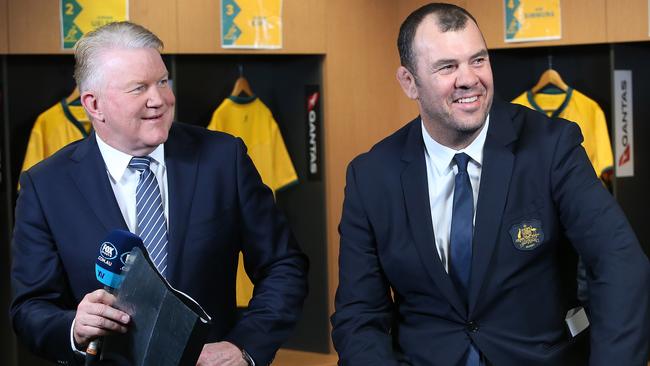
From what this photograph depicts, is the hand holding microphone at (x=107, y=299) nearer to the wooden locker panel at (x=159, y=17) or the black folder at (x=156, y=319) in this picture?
the black folder at (x=156, y=319)

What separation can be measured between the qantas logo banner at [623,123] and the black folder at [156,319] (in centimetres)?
353

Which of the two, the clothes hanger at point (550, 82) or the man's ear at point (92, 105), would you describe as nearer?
the man's ear at point (92, 105)

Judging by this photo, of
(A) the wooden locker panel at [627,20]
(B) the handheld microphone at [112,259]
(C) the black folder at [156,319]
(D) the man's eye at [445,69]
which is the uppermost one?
(A) the wooden locker panel at [627,20]

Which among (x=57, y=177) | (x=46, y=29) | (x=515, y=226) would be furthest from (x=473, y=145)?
(x=46, y=29)

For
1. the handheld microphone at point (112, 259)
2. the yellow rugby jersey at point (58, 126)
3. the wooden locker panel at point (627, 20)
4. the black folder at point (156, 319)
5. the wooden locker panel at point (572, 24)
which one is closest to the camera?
the black folder at point (156, 319)

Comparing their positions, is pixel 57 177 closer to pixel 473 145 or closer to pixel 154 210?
pixel 154 210

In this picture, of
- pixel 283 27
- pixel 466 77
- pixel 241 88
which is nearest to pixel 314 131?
pixel 241 88

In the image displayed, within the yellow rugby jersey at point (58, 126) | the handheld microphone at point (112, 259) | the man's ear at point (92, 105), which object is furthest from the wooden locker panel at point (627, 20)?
the handheld microphone at point (112, 259)

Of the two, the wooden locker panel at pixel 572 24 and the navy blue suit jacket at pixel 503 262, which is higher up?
the wooden locker panel at pixel 572 24

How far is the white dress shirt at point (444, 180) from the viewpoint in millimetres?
2406

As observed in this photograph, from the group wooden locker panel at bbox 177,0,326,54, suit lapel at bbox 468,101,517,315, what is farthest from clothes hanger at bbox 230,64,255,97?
suit lapel at bbox 468,101,517,315

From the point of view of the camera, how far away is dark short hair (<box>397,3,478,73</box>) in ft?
7.75

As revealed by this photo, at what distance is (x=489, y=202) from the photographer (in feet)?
7.70

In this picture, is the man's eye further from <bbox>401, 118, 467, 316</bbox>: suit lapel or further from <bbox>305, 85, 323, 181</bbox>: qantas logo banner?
<bbox>305, 85, 323, 181</bbox>: qantas logo banner
